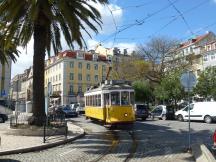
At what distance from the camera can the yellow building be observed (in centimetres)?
11100

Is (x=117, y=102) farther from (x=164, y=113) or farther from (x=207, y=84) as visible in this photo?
(x=207, y=84)

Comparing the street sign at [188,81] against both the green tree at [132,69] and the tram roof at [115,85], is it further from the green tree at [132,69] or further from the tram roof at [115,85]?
the green tree at [132,69]

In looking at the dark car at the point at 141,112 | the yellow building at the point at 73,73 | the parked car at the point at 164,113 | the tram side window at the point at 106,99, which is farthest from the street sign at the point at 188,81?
the yellow building at the point at 73,73

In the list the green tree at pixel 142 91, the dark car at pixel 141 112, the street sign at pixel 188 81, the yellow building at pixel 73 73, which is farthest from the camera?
the yellow building at pixel 73 73

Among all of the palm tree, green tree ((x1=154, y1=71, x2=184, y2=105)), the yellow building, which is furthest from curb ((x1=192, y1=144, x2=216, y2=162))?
the yellow building

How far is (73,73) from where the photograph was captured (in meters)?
113

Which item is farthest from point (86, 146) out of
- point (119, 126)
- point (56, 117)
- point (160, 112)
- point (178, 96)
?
point (178, 96)

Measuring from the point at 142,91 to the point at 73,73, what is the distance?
46.0m

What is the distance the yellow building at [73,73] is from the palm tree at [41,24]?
8260cm

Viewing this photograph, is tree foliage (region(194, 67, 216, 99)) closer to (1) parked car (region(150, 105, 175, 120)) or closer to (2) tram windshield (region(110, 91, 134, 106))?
(1) parked car (region(150, 105, 175, 120))

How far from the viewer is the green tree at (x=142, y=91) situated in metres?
69.1

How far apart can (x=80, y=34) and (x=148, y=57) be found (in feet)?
138

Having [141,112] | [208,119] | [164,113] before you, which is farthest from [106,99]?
[164,113]

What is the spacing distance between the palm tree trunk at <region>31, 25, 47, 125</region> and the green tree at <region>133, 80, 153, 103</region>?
148 feet
